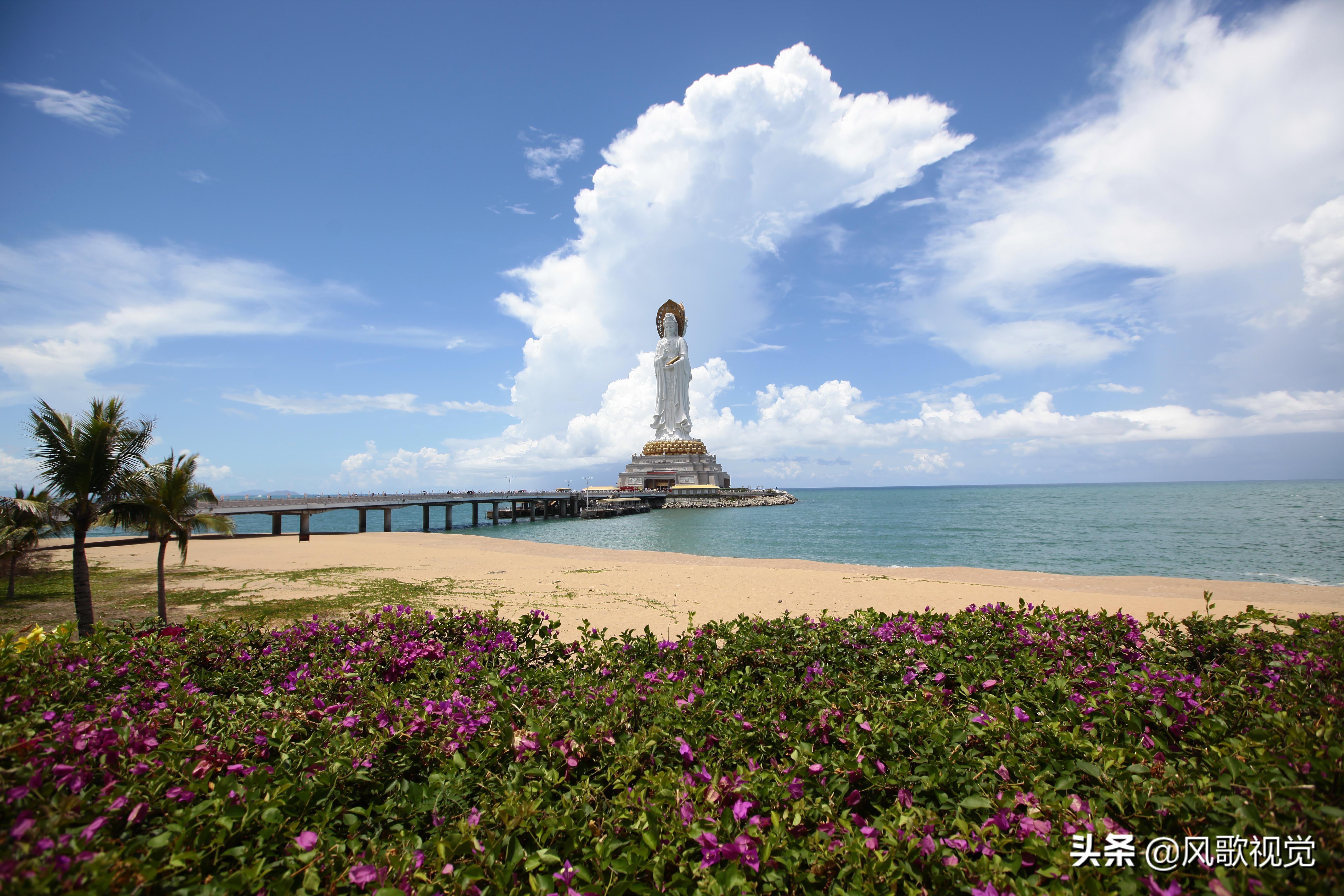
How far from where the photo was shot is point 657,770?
290 centimetres

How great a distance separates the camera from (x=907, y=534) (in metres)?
40.8

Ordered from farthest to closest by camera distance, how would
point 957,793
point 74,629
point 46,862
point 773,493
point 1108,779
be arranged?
point 773,493, point 74,629, point 957,793, point 1108,779, point 46,862

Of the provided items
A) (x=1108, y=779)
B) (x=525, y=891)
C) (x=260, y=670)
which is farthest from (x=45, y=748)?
(x=1108, y=779)

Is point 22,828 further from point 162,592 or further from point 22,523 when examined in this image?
point 22,523

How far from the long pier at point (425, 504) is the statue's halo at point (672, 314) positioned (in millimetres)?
24828

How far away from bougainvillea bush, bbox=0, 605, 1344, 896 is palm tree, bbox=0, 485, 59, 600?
35.3ft

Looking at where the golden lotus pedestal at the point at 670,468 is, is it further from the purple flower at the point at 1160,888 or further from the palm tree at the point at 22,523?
the purple flower at the point at 1160,888

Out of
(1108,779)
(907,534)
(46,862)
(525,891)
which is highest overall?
(46,862)

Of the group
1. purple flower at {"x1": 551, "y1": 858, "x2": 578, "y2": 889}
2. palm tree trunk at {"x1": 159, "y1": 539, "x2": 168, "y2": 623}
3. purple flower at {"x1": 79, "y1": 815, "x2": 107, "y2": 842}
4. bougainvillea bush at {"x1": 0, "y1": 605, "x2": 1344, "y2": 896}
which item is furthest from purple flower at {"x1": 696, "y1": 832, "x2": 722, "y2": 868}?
palm tree trunk at {"x1": 159, "y1": 539, "x2": 168, "y2": 623}

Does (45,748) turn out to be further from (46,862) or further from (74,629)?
(74,629)

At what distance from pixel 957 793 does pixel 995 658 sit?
1.99 meters

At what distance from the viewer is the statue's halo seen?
85.5 m

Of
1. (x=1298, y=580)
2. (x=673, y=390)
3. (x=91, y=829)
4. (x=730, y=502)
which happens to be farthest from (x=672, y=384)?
(x=91, y=829)

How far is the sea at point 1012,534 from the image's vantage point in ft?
82.4
